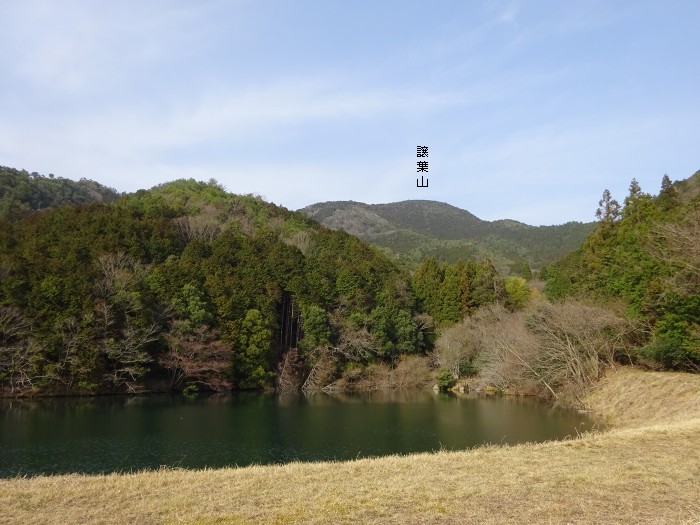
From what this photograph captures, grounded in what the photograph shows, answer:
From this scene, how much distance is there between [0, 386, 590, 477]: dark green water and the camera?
655 inches

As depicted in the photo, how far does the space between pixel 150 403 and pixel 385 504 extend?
2701 centimetres

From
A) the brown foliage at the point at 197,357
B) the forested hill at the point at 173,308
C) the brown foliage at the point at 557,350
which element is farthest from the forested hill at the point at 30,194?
the brown foliage at the point at 557,350

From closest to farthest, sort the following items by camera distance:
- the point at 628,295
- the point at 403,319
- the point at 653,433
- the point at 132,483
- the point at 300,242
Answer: the point at 132,483 → the point at 653,433 → the point at 628,295 → the point at 403,319 → the point at 300,242

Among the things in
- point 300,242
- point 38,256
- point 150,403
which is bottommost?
point 150,403

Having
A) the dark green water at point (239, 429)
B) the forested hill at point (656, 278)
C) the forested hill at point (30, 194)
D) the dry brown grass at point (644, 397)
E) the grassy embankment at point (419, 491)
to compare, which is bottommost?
the dark green water at point (239, 429)

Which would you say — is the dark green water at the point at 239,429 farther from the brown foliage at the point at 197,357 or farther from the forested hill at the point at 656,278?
the forested hill at the point at 656,278

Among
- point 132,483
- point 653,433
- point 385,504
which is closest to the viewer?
point 385,504

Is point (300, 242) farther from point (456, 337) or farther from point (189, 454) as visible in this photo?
point (189, 454)

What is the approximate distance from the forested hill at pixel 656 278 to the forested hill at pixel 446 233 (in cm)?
3721

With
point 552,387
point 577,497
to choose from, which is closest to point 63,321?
point 552,387

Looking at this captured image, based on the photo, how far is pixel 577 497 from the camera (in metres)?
7.84

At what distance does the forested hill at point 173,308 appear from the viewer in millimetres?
32938

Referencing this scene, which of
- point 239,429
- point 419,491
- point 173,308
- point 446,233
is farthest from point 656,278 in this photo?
point 446,233

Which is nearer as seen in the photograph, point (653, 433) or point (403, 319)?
point (653, 433)
